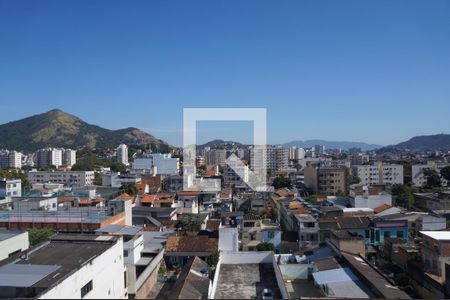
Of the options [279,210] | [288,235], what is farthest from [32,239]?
[279,210]

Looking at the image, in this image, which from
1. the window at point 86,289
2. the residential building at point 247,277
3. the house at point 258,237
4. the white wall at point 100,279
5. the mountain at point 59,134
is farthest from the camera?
the mountain at point 59,134

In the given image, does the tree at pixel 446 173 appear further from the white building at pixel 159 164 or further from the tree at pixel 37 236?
the tree at pixel 37 236

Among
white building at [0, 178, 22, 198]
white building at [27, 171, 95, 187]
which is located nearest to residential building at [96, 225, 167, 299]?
white building at [0, 178, 22, 198]

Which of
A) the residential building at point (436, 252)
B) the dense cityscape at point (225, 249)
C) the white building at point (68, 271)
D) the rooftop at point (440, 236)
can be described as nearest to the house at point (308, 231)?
the dense cityscape at point (225, 249)

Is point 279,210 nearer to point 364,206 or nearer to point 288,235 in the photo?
point 364,206

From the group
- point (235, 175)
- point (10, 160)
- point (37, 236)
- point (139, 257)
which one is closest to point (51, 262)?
point (139, 257)

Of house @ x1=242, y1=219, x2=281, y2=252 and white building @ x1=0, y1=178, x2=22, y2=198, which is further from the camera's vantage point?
white building @ x1=0, y1=178, x2=22, y2=198

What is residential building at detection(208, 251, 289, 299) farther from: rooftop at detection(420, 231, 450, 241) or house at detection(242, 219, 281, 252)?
rooftop at detection(420, 231, 450, 241)

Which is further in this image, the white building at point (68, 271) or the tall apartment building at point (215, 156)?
the tall apartment building at point (215, 156)
